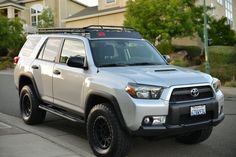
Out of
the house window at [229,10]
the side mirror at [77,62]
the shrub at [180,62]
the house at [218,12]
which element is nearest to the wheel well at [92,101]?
the side mirror at [77,62]

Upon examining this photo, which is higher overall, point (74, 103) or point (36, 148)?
point (74, 103)

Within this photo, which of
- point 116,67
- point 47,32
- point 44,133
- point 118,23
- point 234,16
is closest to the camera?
point 116,67

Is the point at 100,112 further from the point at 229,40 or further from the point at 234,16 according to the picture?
the point at 234,16

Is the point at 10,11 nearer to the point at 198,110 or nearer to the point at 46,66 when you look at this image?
the point at 46,66

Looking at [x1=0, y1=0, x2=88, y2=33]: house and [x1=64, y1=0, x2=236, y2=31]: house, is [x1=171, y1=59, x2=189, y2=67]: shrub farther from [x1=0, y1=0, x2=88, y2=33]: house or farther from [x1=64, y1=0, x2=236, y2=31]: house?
[x1=0, y1=0, x2=88, y2=33]: house

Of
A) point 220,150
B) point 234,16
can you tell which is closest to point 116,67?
point 220,150

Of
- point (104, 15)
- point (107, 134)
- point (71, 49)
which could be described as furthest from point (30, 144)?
point (104, 15)

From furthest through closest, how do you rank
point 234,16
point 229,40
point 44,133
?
point 234,16
point 229,40
point 44,133

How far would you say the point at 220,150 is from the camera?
7070 mm

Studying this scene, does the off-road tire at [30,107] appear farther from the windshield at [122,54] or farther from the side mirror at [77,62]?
the windshield at [122,54]

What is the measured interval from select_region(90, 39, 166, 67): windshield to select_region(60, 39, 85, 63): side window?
0.24 m

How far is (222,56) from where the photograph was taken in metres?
26.7

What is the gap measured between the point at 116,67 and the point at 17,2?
154ft

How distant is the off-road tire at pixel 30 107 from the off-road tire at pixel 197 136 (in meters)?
3.07
